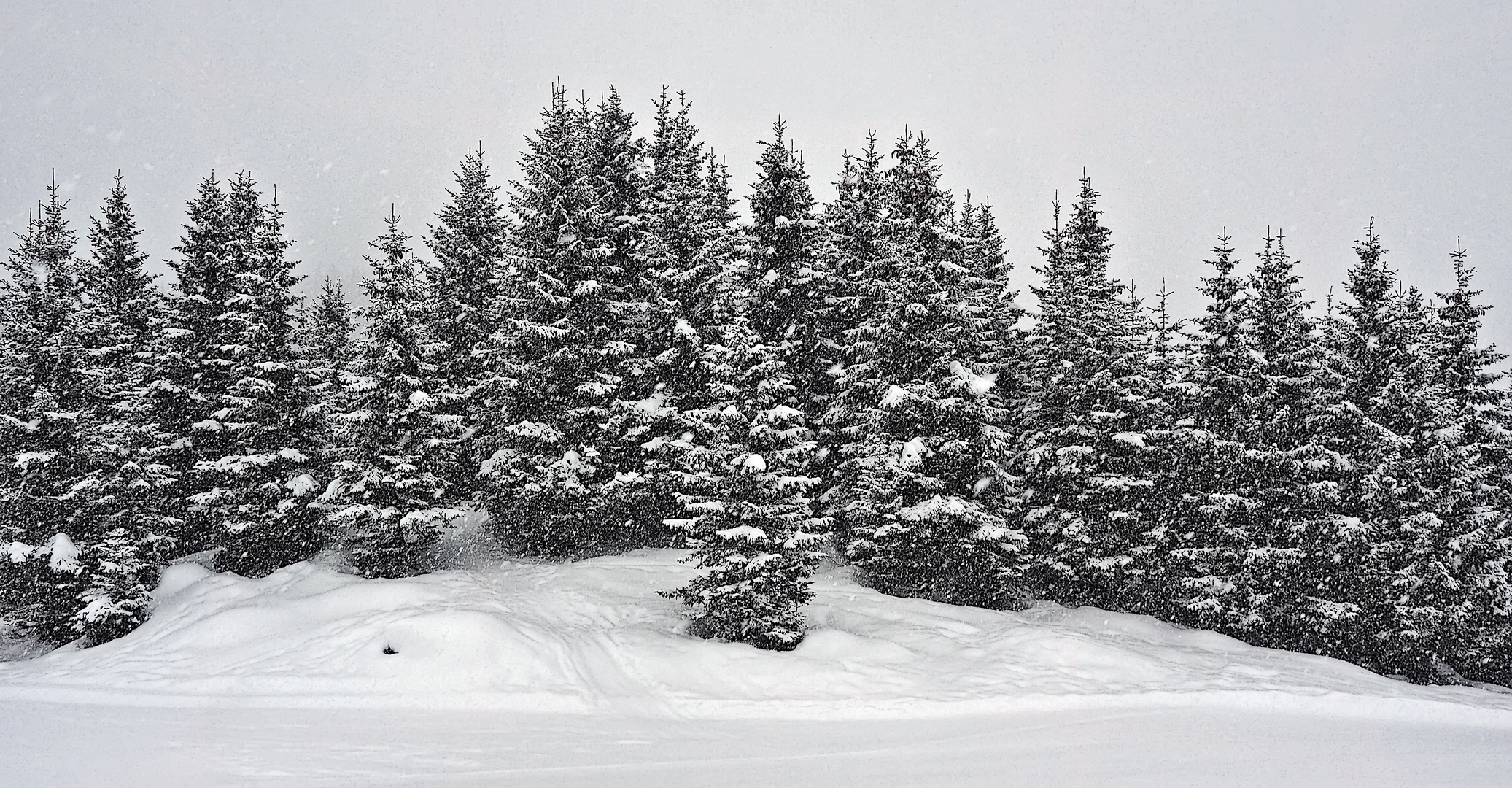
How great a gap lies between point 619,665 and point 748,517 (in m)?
3.34

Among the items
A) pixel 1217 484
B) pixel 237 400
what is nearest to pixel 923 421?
pixel 1217 484

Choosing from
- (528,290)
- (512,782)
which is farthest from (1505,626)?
(528,290)

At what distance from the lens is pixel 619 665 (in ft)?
43.9

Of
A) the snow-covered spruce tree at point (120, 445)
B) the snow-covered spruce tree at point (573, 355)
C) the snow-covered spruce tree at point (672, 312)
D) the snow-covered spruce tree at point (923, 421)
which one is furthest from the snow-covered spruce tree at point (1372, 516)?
the snow-covered spruce tree at point (120, 445)

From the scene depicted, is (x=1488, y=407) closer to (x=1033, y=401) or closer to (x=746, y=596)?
(x=1033, y=401)

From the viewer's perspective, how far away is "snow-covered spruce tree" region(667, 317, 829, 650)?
47.4 feet

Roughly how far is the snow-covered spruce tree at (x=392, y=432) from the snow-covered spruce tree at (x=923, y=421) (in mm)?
10324

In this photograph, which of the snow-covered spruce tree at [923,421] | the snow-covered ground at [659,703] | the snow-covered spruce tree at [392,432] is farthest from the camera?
the snow-covered spruce tree at [392,432]

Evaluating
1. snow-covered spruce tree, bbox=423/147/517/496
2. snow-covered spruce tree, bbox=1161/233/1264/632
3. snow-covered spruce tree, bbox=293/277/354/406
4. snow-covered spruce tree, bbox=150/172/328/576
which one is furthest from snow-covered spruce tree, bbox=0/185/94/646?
snow-covered spruce tree, bbox=1161/233/1264/632

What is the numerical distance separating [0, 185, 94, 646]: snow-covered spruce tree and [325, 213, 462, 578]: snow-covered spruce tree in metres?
Answer: 5.25

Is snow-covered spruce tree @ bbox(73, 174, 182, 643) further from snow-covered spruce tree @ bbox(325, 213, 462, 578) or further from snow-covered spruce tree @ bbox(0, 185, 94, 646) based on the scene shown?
snow-covered spruce tree @ bbox(325, 213, 462, 578)

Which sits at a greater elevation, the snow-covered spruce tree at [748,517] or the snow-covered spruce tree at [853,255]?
the snow-covered spruce tree at [853,255]

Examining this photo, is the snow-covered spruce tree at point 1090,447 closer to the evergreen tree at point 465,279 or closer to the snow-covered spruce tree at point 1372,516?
the snow-covered spruce tree at point 1372,516

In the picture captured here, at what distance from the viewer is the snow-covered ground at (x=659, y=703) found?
8.96 meters
